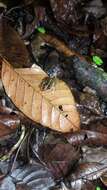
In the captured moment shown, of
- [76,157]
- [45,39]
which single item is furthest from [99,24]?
[76,157]

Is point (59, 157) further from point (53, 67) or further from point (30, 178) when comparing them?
point (53, 67)

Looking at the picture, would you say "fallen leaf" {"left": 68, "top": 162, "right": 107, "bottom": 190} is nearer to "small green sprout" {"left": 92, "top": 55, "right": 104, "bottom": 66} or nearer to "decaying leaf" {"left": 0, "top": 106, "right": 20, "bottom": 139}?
"decaying leaf" {"left": 0, "top": 106, "right": 20, "bottom": 139}

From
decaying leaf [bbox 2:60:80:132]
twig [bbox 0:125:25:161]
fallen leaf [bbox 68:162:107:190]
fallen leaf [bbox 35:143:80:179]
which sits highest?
decaying leaf [bbox 2:60:80:132]

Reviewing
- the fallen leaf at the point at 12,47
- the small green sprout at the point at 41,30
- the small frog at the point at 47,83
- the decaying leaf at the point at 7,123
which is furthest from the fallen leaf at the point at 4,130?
the small green sprout at the point at 41,30

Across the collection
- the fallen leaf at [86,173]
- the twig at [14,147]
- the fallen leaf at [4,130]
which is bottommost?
the fallen leaf at [86,173]

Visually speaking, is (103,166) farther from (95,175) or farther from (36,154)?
(36,154)

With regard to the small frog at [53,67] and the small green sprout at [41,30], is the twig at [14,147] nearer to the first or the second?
the small frog at [53,67]

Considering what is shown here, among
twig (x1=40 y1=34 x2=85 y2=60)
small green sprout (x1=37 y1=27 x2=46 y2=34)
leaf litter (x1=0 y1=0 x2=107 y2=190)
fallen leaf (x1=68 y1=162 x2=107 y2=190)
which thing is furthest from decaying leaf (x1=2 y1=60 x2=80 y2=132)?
small green sprout (x1=37 y1=27 x2=46 y2=34)

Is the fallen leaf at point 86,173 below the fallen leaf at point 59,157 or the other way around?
below

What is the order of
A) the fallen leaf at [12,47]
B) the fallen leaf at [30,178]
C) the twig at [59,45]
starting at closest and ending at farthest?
1. the fallen leaf at [30,178]
2. the fallen leaf at [12,47]
3. the twig at [59,45]

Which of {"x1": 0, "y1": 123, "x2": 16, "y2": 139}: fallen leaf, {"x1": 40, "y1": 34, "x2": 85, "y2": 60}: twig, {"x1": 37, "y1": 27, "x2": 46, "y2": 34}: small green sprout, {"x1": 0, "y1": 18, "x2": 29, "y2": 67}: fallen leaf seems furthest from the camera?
{"x1": 37, "y1": 27, "x2": 46, "y2": 34}: small green sprout
